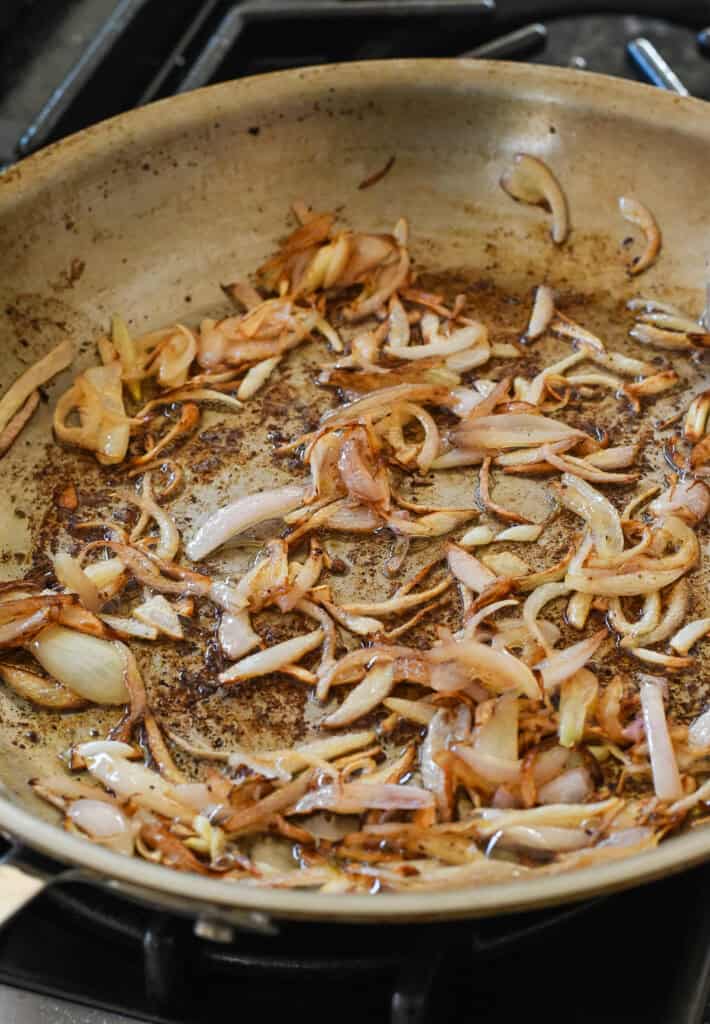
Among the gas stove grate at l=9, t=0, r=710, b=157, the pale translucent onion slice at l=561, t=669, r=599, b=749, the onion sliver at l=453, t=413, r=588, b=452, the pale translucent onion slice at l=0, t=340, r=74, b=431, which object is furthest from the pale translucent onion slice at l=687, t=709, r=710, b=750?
the gas stove grate at l=9, t=0, r=710, b=157

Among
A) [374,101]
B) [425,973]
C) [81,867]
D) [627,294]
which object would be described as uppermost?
[81,867]

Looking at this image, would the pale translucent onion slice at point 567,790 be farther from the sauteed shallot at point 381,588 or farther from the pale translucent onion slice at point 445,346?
the pale translucent onion slice at point 445,346

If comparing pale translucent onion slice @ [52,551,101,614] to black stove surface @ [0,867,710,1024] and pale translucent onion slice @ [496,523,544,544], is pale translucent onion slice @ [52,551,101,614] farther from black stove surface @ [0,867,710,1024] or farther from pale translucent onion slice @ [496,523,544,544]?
pale translucent onion slice @ [496,523,544,544]

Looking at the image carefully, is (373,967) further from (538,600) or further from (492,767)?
(538,600)

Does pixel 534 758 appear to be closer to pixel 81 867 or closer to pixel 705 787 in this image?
pixel 705 787

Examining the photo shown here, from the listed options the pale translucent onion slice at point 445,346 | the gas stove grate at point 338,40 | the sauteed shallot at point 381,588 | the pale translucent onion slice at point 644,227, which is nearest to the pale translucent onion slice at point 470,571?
the sauteed shallot at point 381,588

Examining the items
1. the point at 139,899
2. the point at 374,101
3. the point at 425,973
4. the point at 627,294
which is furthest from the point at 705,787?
the point at 374,101
